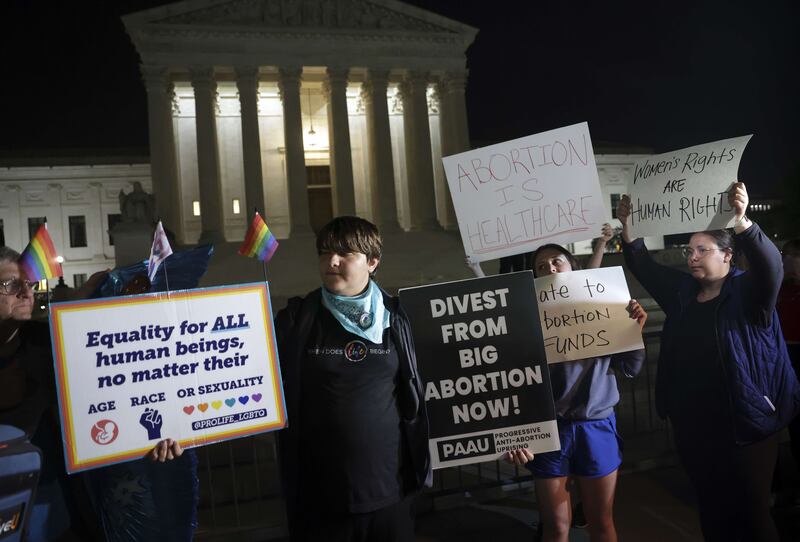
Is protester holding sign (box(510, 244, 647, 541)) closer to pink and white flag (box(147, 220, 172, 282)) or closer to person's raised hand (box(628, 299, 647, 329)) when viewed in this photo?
person's raised hand (box(628, 299, 647, 329))

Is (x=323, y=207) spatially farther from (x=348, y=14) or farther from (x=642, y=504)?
(x=642, y=504)

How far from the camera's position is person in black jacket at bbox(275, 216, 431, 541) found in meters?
2.61

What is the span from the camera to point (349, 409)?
2600 millimetres

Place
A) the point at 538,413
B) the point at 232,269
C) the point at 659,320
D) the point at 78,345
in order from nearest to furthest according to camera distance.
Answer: the point at 78,345 → the point at 538,413 → the point at 659,320 → the point at 232,269

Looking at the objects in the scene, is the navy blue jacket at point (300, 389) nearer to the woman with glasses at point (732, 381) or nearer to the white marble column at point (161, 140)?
the woman with glasses at point (732, 381)

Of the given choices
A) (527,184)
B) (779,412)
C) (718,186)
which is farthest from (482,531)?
(718,186)

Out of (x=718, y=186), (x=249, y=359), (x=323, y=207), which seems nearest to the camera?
(x=249, y=359)

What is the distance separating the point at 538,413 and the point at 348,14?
31.2m

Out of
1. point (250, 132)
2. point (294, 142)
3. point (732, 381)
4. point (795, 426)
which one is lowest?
point (795, 426)

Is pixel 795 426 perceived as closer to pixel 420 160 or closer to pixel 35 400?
pixel 35 400

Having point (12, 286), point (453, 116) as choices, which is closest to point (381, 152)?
point (453, 116)

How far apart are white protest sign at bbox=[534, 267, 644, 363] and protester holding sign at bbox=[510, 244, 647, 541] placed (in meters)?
0.15

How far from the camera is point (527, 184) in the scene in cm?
385

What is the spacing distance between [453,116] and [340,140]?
261 inches
